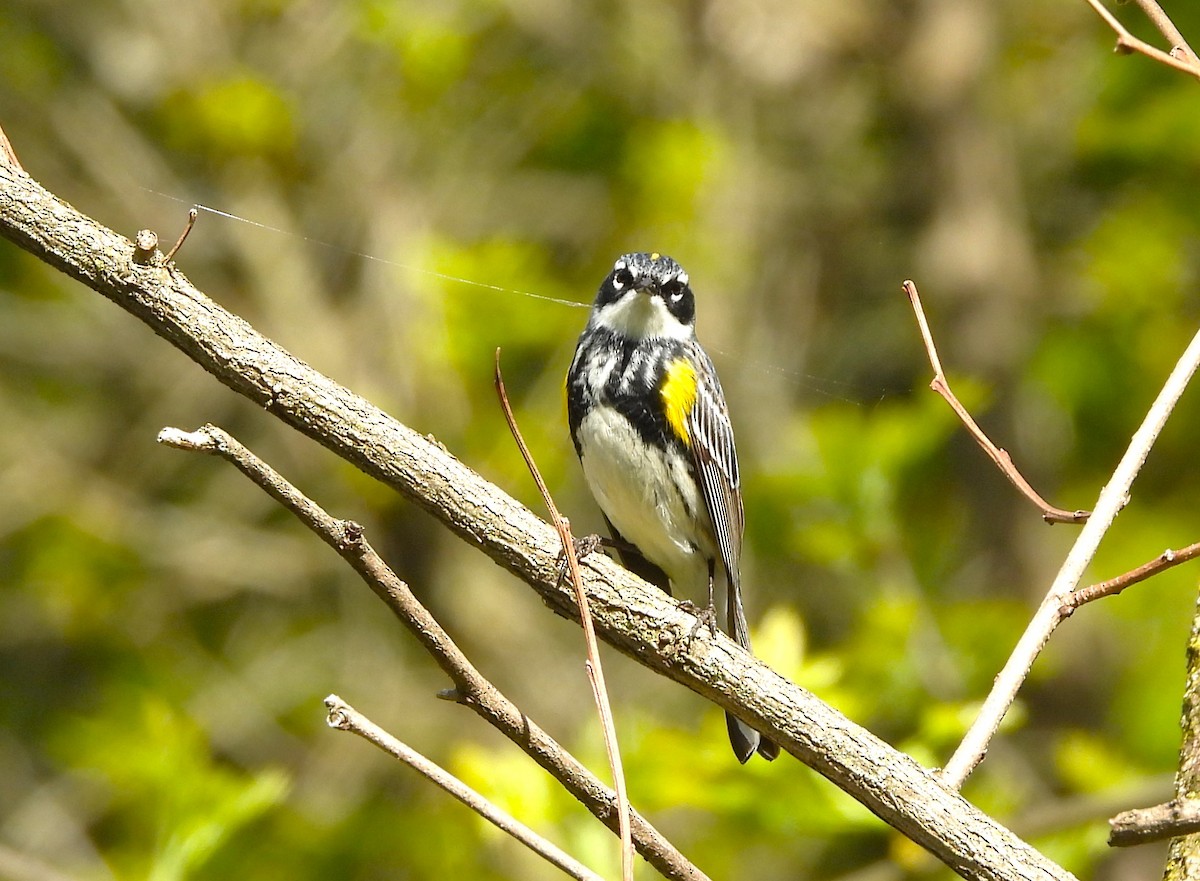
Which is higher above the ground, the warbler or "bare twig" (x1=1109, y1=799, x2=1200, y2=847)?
the warbler

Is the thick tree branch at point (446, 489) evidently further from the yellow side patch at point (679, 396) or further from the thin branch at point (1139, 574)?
the yellow side patch at point (679, 396)

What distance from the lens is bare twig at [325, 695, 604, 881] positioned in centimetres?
180

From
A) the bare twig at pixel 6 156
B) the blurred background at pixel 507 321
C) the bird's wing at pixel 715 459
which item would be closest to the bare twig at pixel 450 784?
the bare twig at pixel 6 156

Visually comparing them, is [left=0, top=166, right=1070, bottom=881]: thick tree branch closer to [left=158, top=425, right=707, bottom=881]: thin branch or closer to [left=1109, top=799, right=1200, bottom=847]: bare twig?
[left=158, top=425, right=707, bottom=881]: thin branch

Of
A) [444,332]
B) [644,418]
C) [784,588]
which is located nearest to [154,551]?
[444,332]

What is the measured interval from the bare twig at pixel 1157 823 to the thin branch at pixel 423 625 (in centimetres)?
69

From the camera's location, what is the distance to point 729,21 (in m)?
7.76

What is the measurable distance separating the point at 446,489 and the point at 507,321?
3.75m

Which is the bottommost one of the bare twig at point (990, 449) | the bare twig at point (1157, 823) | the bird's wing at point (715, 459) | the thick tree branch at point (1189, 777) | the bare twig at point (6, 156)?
the bare twig at point (1157, 823)

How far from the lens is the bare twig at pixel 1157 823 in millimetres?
1752

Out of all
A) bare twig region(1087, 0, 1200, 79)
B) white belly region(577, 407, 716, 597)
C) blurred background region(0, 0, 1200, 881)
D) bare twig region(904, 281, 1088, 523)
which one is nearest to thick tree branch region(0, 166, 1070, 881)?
bare twig region(904, 281, 1088, 523)

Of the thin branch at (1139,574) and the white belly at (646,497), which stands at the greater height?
the white belly at (646,497)

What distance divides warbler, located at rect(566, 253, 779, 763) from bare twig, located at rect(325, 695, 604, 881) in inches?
89.1

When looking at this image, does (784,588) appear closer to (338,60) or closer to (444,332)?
(444,332)
